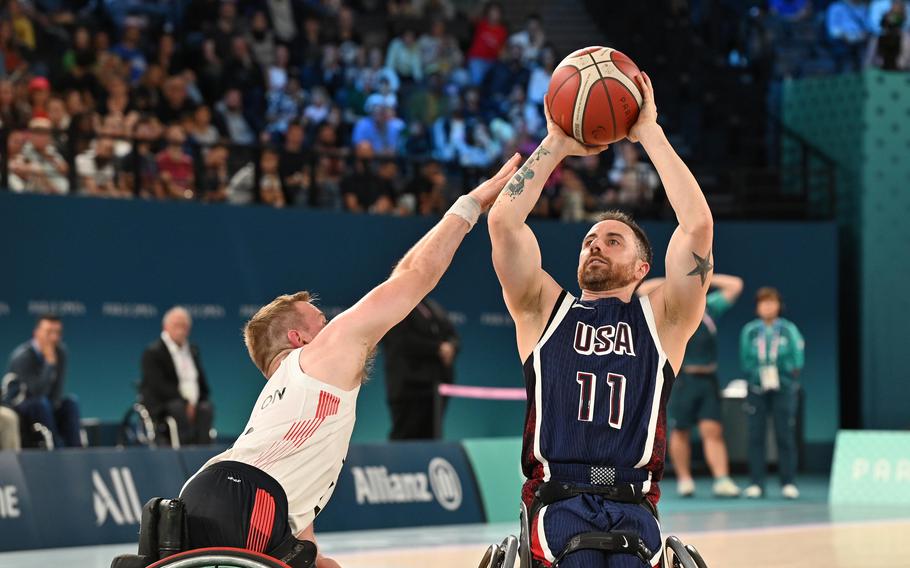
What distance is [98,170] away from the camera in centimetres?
1366

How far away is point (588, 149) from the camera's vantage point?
5.36m

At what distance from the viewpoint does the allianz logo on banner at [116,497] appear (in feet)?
32.2

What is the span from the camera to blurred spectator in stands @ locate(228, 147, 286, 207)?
14.7m

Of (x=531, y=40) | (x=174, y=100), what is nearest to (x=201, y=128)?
(x=174, y=100)

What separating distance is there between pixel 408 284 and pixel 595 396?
29.4 inches

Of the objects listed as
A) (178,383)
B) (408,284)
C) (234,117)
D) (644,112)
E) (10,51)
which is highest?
(10,51)

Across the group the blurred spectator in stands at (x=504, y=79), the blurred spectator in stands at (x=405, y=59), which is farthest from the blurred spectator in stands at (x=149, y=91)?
the blurred spectator in stands at (x=504, y=79)

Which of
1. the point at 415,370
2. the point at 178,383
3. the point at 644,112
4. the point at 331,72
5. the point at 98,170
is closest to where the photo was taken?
the point at 644,112

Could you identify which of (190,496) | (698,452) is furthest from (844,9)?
(190,496)

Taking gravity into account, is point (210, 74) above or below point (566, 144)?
above

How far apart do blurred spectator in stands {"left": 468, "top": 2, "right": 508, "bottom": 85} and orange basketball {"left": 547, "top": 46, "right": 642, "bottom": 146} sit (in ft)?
43.6

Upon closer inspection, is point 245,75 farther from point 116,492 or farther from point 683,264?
point 683,264

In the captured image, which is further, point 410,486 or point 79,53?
point 79,53

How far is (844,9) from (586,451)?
16474 millimetres
